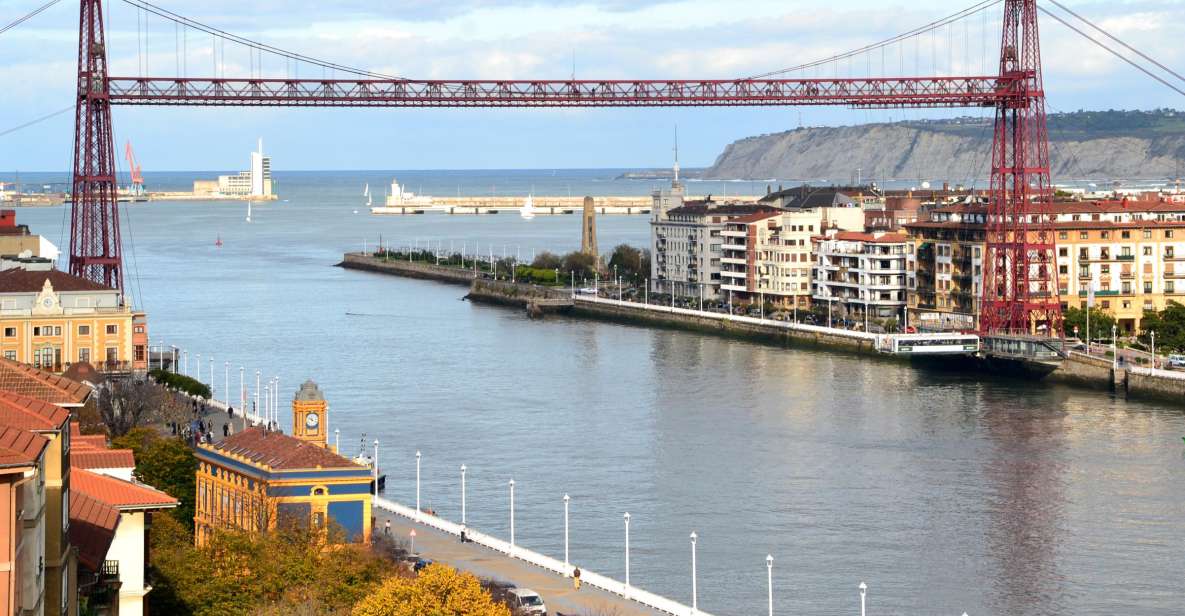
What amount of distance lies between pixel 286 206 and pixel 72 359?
84.4 meters

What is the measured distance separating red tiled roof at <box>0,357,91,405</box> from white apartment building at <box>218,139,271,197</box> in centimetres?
10901

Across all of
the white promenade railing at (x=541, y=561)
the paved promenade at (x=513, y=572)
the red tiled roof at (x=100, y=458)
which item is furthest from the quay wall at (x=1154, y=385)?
the red tiled roof at (x=100, y=458)

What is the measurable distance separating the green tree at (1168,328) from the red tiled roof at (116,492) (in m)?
23.1

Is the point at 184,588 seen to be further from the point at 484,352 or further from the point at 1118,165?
the point at 1118,165

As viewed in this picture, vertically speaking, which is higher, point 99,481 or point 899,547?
point 99,481

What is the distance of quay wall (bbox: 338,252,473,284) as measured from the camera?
163 ft

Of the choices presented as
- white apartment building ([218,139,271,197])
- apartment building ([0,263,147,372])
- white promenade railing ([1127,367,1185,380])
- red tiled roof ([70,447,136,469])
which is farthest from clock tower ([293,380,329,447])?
white apartment building ([218,139,271,197])

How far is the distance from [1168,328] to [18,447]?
2699cm

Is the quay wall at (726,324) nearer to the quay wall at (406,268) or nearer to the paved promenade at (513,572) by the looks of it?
the quay wall at (406,268)

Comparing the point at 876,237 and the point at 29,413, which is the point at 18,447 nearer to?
the point at 29,413

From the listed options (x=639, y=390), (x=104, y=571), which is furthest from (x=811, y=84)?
(x=104, y=571)

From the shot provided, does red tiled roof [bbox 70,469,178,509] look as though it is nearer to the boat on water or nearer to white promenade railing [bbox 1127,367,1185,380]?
white promenade railing [bbox 1127,367,1185,380]

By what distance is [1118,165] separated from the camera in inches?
4190

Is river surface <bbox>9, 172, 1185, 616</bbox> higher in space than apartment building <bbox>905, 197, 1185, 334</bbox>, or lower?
lower
